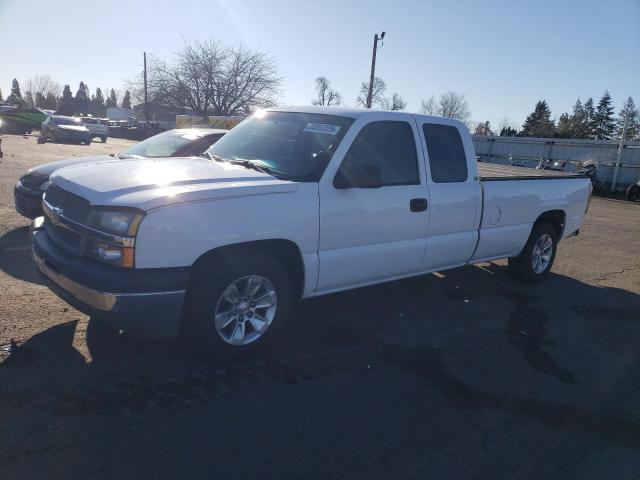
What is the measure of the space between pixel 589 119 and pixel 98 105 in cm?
10786

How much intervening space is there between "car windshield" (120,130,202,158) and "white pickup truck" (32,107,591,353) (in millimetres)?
2294

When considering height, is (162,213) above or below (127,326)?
above

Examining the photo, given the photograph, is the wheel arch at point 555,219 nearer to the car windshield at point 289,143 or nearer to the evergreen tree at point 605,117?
the car windshield at point 289,143

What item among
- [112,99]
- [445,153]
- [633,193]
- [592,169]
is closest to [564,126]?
[592,169]

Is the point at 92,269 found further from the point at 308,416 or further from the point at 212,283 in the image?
the point at 308,416

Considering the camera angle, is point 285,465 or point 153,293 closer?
point 285,465

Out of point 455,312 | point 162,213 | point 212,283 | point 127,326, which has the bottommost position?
point 455,312

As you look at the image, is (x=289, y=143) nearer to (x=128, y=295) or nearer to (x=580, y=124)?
(x=128, y=295)

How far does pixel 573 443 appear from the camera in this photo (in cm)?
329

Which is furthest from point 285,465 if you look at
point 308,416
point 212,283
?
point 212,283

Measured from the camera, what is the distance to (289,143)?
4641mm

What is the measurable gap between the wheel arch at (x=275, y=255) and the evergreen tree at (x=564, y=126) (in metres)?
59.4

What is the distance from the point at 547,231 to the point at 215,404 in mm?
5332

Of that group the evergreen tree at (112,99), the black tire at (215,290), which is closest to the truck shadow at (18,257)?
the black tire at (215,290)
